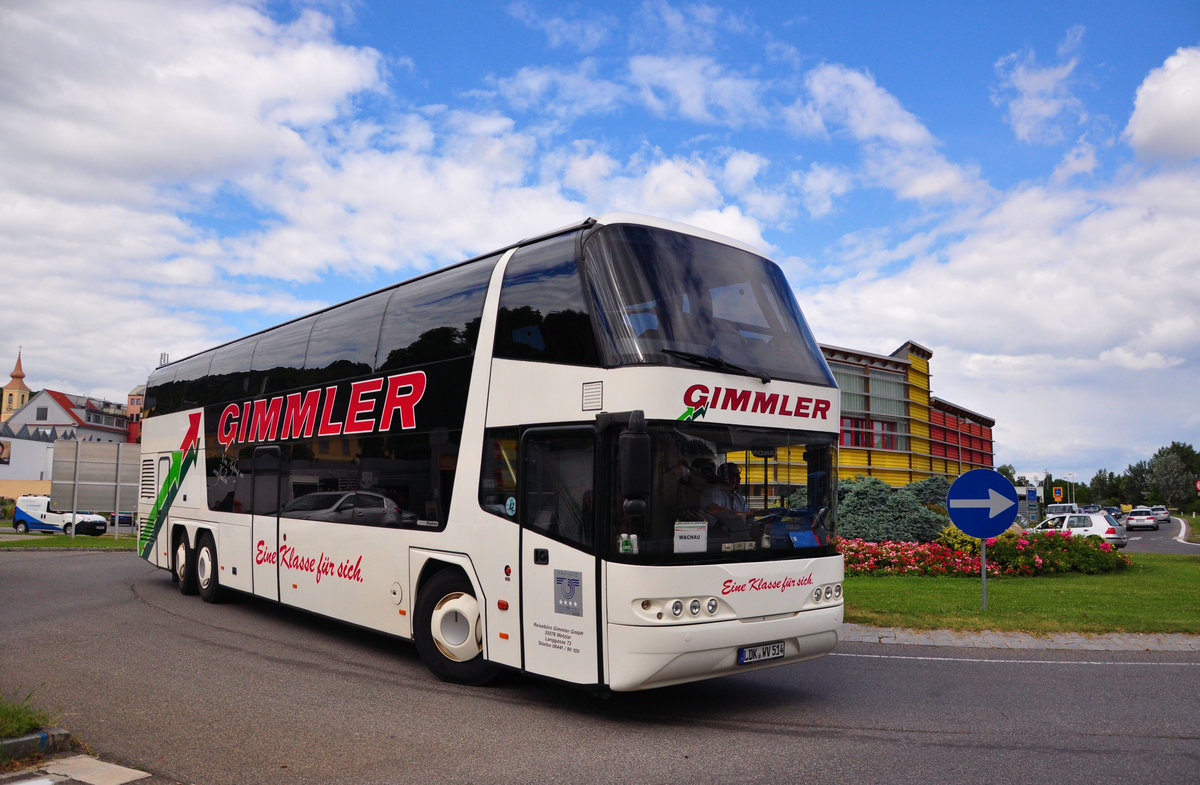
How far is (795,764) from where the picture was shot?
18.8 ft

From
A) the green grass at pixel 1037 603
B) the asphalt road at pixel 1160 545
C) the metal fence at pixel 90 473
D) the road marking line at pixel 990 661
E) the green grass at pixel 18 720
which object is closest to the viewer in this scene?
the green grass at pixel 18 720

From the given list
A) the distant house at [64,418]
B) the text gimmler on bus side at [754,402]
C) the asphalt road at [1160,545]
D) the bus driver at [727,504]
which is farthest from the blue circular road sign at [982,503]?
the distant house at [64,418]

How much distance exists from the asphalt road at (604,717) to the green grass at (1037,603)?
5.30 feet

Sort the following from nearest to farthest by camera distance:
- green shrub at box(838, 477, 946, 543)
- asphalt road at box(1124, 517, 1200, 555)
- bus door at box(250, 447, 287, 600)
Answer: bus door at box(250, 447, 287, 600)
green shrub at box(838, 477, 946, 543)
asphalt road at box(1124, 517, 1200, 555)

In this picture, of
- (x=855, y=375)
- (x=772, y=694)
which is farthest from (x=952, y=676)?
(x=855, y=375)

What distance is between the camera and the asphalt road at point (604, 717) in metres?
5.66

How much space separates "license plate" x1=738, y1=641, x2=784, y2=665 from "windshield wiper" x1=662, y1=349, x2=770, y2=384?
2.08m

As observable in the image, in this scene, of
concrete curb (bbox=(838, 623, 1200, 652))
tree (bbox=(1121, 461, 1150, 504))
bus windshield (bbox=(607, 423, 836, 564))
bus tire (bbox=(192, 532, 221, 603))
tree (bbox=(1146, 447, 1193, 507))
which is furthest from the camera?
tree (bbox=(1121, 461, 1150, 504))

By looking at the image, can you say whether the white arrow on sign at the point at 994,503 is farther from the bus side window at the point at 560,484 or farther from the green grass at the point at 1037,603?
the bus side window at the point at 560,484

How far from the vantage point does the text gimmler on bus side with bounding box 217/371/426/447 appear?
9273mm

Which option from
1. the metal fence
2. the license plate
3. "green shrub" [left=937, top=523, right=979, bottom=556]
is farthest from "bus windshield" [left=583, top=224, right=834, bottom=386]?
the metal fence

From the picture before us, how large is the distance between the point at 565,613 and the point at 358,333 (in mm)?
4999

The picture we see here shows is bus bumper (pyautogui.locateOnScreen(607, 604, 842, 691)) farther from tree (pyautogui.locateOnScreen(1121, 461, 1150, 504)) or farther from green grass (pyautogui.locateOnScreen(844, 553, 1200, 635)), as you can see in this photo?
tree (pyautogui.locateOnScreen(1121, 461, 1150, 504))

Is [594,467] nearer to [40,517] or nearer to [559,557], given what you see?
[559,557]
